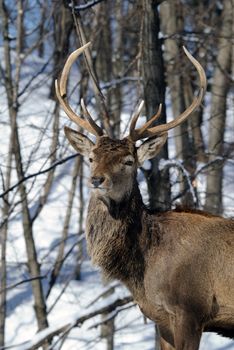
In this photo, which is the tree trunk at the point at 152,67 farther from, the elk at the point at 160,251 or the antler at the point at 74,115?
the elk at the point at 160,251

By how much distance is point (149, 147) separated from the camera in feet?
24.0

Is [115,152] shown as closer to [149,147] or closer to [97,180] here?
[97,180]

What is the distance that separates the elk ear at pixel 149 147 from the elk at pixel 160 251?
1 cm

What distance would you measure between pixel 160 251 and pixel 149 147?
1.04 metres

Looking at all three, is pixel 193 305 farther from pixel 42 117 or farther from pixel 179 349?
pixel 42 117

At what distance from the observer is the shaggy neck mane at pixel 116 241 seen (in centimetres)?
699

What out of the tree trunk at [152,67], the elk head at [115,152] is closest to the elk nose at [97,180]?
the elk head at [115,152]

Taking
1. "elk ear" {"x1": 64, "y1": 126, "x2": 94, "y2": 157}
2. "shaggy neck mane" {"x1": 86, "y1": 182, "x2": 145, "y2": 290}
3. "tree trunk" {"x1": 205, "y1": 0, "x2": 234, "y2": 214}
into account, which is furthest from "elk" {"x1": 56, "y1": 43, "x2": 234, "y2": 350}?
"tree trunk" {"x1": 205, "y1": 0, "x2": 234, "y2": 214}

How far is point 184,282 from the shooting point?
6.75 meters

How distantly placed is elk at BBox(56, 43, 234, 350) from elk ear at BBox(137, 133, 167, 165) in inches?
0.5

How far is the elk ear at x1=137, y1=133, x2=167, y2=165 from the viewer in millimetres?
7277

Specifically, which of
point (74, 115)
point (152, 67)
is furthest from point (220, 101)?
point (74, 115)

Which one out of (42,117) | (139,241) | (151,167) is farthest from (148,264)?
(42,117)

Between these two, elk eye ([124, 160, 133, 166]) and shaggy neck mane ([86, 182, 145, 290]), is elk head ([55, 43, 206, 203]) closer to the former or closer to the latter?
elk eye ([124, 160, 133, 166])
